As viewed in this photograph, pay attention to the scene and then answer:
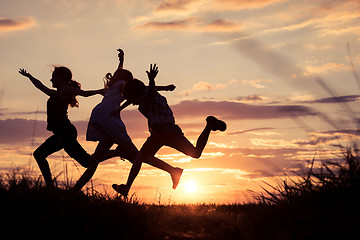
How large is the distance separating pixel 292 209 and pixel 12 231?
320 cm

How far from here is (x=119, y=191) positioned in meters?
6.87

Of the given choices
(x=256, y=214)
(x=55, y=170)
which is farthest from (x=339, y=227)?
(x=55, y=170)

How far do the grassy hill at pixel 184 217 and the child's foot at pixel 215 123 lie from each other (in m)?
2.42

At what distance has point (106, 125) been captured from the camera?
22.5 ft

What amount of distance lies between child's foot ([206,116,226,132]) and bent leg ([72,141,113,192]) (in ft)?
6.78

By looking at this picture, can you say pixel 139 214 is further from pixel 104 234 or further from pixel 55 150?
pixel 55 150

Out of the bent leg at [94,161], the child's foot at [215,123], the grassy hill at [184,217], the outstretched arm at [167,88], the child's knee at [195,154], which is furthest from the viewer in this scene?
the child's foot at [215,123]

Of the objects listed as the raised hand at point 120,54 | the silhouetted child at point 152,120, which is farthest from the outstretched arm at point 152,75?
the raised hand at point 120,54

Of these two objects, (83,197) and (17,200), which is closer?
(17,200)

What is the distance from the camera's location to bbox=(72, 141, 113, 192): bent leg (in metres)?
6.63

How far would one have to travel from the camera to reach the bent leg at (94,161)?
6.63 meters

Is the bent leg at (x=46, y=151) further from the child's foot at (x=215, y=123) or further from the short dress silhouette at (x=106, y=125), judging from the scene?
the child's foot at (x=215, y=123)

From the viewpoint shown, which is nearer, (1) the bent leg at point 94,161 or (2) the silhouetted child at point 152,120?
(1) the bent leg at point 94,161

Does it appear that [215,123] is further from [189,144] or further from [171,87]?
[171,87]
